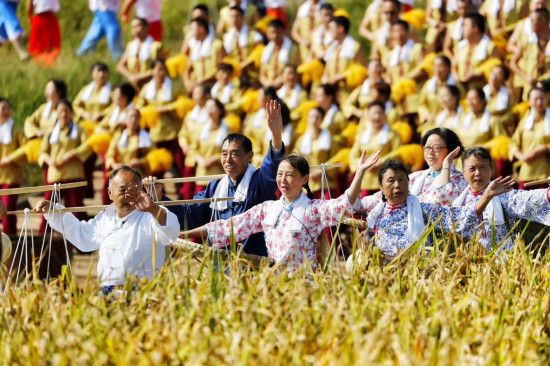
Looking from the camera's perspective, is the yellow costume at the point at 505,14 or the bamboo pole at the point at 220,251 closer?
the bamboo pole at the point at 220,251

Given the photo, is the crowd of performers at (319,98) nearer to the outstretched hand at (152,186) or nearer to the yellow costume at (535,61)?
the yellow costume at (535,61)

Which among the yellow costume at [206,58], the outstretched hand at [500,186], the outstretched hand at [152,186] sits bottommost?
the outstretched hand at [500,186]

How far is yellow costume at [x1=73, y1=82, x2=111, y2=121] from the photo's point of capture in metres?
10.1

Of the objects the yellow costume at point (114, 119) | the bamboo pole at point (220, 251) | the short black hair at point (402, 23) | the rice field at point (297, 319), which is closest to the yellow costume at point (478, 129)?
the short black hair at point (402, 23)

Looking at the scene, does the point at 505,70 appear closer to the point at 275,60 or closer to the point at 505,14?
the point at 505,14

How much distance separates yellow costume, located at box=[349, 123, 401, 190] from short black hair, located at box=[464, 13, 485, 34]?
1.28m

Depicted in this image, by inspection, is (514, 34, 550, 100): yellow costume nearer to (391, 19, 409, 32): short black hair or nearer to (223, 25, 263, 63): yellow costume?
(391, 19, 409, 32): short black hair

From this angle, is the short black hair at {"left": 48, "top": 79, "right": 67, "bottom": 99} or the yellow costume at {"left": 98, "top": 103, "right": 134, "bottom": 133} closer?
the yellow costume at {"left": 98, "top": 103, "right": 134, "bottom": 133}

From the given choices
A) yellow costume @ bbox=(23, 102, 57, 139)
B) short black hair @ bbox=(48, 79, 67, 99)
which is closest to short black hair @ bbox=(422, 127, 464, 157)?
yellow costume @ bbox=(23, 102, 57, 139)

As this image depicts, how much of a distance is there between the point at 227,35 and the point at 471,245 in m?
6.13

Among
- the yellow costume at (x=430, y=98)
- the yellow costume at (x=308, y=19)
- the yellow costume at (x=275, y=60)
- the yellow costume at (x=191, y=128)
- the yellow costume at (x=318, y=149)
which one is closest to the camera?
the yellow costume at (x=318, y=149)

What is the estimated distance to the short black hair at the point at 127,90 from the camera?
9.62m

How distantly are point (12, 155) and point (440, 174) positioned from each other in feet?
16.1

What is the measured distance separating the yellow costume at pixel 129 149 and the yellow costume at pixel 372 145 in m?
1.88
